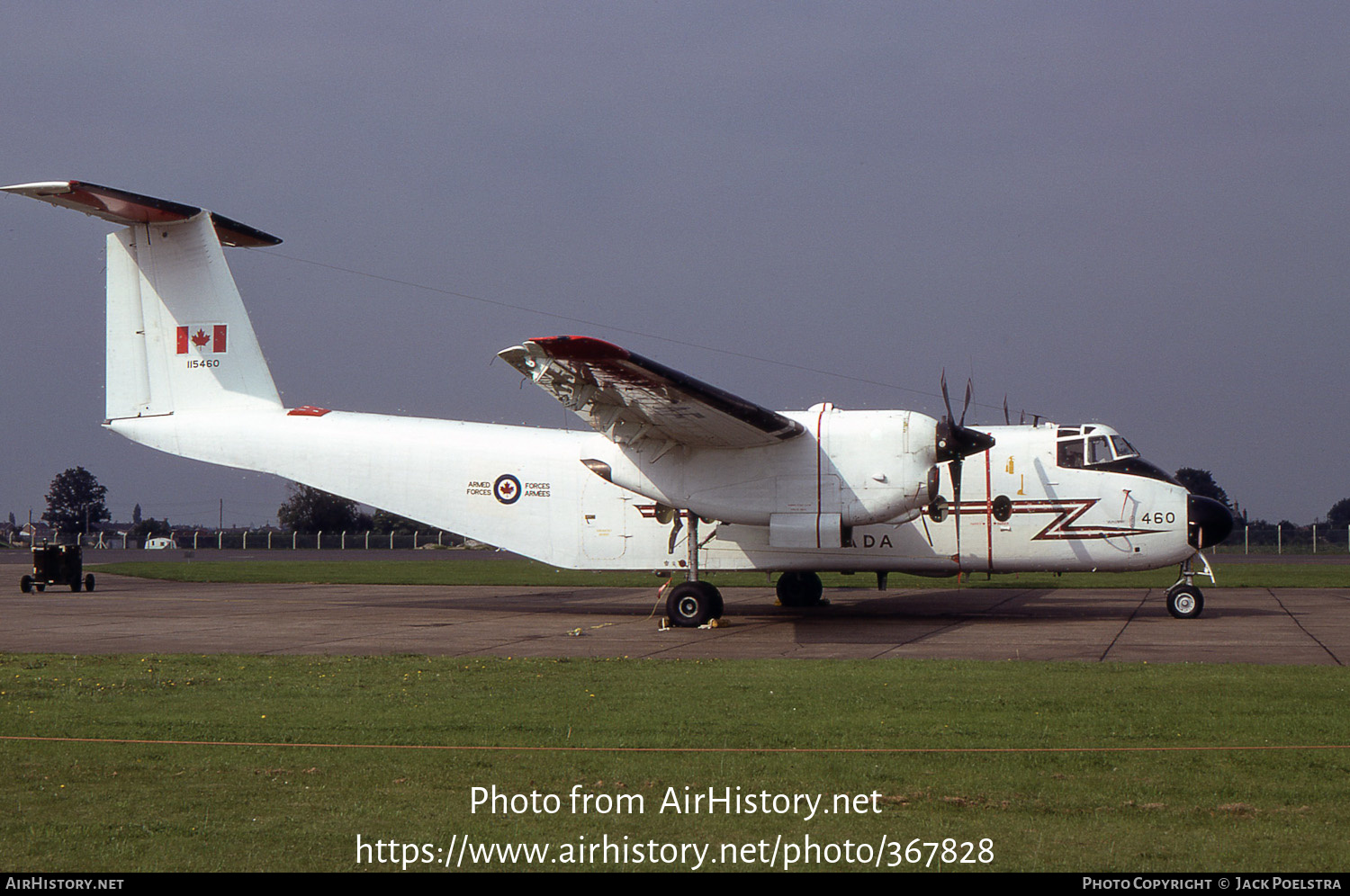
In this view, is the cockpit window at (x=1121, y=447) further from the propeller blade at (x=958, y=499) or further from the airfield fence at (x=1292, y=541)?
the airfield fence at (x=1292, y=541)

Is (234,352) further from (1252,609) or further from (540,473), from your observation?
(1252,609)

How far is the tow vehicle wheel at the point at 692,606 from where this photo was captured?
58.4ft

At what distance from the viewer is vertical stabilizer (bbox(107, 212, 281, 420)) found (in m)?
20.8

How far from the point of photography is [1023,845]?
5.55 meters

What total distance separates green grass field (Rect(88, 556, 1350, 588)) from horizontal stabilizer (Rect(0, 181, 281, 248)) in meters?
11.2

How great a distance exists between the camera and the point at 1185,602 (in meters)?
18.2

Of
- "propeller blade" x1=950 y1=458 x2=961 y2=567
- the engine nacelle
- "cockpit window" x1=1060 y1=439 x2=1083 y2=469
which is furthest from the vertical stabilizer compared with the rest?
"cockpit window" x1=1060 y1=439 x2=1083 y2=469

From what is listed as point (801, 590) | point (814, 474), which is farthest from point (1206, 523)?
point (801, 590)

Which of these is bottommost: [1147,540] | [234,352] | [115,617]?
[115,617]

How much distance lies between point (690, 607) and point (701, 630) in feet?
1.67

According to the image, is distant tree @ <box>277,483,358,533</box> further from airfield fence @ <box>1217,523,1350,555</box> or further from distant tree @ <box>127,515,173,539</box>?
airfield fence @ <box>1217,523,1350,555</box>

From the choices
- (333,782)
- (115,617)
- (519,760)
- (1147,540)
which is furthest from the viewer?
(115,617)
